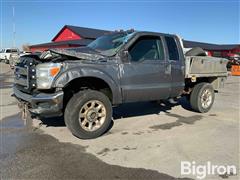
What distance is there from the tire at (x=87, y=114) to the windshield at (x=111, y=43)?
3.41 feet

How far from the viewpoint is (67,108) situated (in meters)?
5.02

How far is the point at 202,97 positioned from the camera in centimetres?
753

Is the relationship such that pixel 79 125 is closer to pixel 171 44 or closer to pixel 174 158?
pixel 174 158

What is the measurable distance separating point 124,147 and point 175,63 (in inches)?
106

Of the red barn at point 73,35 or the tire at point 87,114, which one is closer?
the tire at point 87,114

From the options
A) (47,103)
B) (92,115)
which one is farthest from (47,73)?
(92,115)

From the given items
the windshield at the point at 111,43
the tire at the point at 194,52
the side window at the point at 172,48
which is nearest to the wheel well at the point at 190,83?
the tire at the point at 194,52

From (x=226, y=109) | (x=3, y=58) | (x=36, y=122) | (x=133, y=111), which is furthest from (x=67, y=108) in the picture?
(x=3, y=58)

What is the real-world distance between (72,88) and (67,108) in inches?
18.3

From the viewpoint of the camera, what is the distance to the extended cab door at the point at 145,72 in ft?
18.7

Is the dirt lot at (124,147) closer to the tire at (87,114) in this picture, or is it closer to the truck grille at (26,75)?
the tire at (87,114)

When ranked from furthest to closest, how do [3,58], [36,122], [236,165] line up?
[3,58], [36,122], [236,165]

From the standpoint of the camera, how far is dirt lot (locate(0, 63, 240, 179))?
3.85 metres

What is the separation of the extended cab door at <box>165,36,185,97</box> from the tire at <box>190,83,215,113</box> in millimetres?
844
